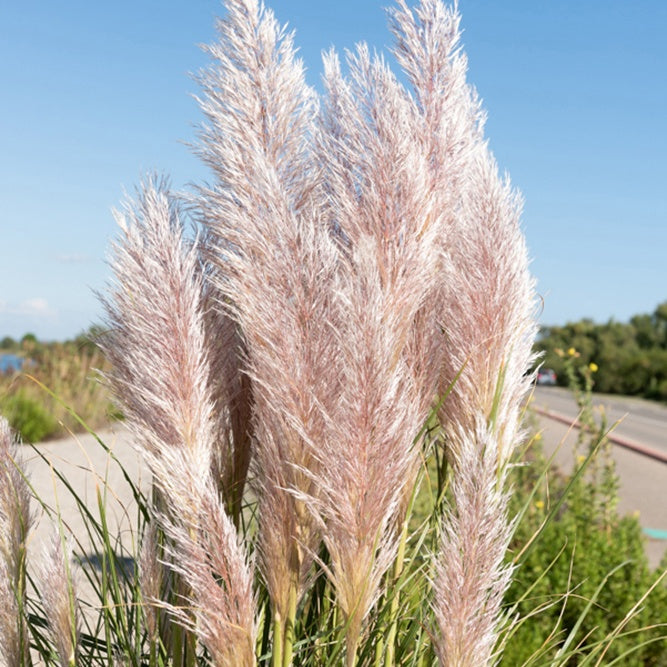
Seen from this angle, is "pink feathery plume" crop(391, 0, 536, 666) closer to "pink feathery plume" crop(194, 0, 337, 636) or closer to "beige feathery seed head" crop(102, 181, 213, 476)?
"pink feathery plume" crop(194, 0, 337, 636)

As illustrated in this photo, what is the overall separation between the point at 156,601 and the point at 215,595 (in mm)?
253

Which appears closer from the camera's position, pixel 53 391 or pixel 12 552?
pixel 12 552

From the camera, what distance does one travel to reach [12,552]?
1.91m

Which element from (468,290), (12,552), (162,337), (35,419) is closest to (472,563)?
(468,290)

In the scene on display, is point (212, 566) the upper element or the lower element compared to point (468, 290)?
lower

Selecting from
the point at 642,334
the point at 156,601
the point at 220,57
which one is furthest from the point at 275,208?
the point at 642,334

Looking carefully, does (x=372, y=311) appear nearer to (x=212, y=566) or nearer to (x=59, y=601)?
(x=212, y=566)

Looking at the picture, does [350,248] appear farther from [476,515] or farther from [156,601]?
[156,601]

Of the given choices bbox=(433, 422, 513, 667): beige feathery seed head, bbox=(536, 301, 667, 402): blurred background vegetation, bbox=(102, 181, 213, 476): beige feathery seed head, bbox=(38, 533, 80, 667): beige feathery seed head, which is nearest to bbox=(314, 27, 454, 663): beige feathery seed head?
bbox=(433, 422, 513, 667): beige feathery seed head

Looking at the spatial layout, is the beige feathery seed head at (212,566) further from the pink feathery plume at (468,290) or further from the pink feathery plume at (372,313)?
the pink feathery plume at (468,290)

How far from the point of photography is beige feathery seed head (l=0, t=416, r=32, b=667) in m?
1.86

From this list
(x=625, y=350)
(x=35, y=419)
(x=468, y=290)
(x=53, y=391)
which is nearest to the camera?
(x=468, y=290)

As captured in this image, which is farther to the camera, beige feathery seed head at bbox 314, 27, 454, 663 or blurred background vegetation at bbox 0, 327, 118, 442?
blurred background vegetation at bbox 0, 327, 118, 442

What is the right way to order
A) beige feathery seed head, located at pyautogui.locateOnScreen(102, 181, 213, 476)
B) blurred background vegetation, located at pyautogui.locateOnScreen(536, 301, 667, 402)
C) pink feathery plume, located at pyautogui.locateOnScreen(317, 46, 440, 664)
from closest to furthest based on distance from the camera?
1. pink feathery plume, located at pyautogui.locateOnScreen(317, 46, 440, 664)
2. beige feathery seed head, located at pyautogui.locateOnScreen(102, 181, 213, 476)
3. blurred background vegetation, located at pyautogui.locateOnScreen(536, 301, 667, 402)
